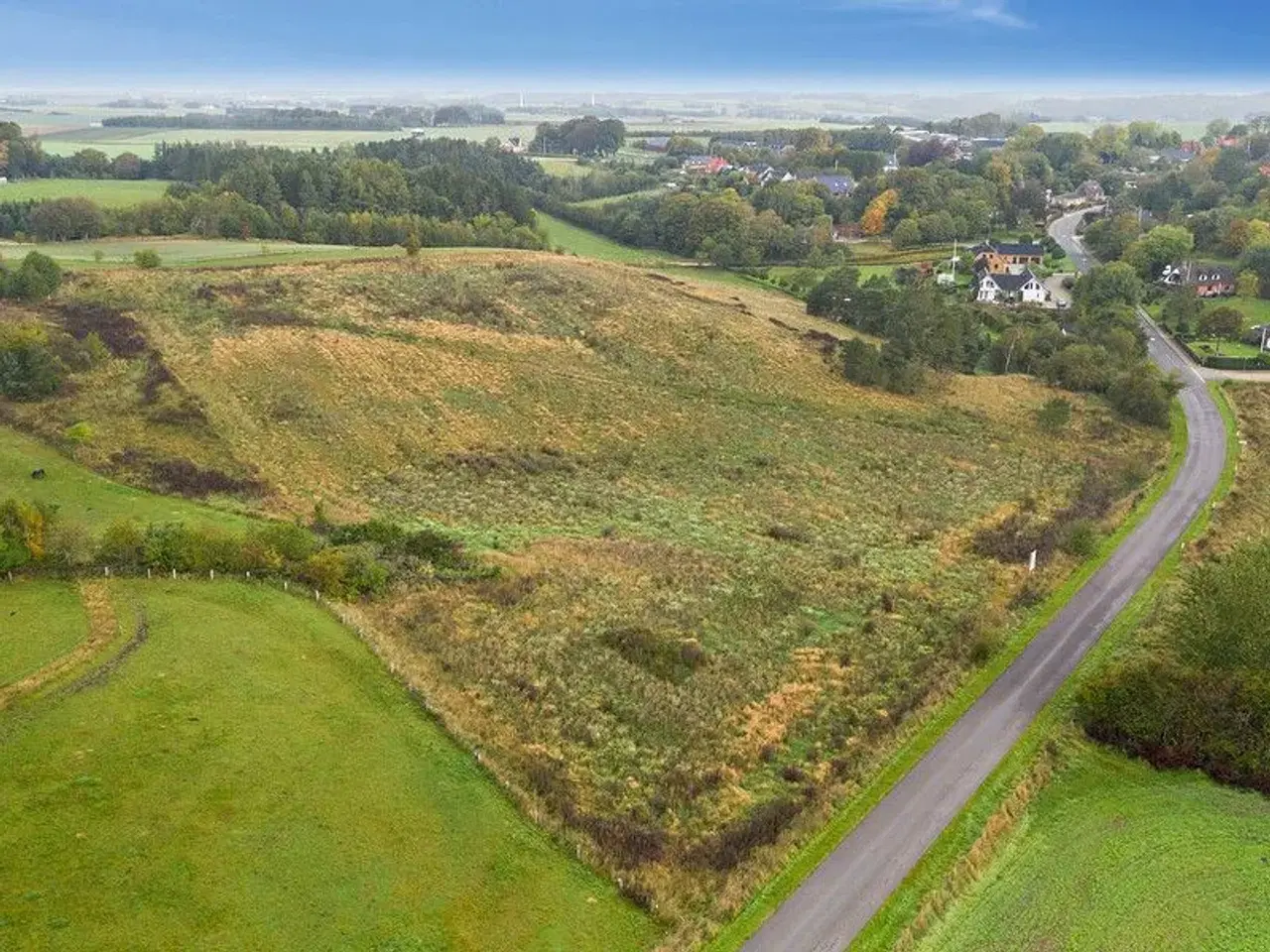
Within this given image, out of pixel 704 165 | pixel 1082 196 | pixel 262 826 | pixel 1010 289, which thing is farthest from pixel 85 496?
pixel 1082 196

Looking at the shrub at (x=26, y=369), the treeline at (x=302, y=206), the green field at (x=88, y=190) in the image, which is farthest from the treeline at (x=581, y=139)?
the shrub at (x=26, y=369)

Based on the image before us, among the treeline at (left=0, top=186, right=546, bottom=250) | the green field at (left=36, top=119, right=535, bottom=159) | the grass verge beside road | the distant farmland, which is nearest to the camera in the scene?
the grass verge beside road

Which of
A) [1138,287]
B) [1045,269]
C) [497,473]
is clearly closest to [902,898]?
[497,473]

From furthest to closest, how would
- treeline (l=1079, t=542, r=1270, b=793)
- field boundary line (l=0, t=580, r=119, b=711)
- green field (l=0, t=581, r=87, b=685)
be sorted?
green field (l=0, t=581, r=87, b=685)
treeline (l=1079, t=542, r=1270, b=793)
field boundary line (l=0, t=580, r=119, b=711)

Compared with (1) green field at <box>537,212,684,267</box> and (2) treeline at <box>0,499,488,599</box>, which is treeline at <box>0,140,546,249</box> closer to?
(1) green field at <box>537,212,684,267</box>

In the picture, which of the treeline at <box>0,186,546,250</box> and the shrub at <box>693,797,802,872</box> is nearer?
the shrub at <box>693,797,802,872</box>

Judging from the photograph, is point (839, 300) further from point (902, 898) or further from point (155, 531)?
point (902, 898)

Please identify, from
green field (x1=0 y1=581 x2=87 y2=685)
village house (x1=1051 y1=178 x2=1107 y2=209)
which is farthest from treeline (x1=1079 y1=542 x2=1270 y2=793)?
village house (x1=1051 y1=178 x2=1107 y2=209)
